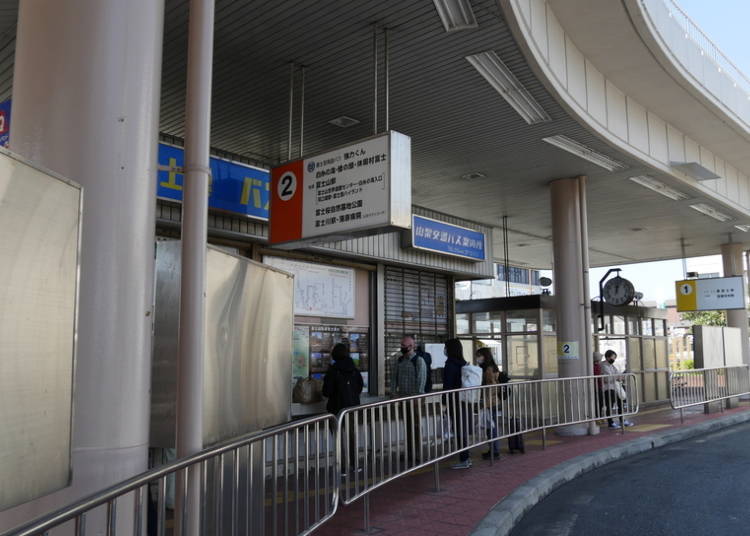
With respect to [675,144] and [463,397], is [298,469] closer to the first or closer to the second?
[463,397]

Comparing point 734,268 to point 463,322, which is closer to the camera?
point 463,322

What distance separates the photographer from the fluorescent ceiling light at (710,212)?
1504 centimetres

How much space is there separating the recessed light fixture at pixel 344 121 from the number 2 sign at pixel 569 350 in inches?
238

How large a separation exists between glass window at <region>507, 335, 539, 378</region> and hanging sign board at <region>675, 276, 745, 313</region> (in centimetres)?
803

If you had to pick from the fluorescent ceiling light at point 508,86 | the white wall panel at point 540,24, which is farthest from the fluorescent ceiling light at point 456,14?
the white wall panel at point 540,24

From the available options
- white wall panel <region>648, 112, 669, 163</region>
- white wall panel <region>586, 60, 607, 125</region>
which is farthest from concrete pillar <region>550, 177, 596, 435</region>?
white wall panel <region>586, 60, 607, 125</region>

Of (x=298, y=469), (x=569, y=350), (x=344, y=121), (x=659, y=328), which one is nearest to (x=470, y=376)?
(x=344, y=121)

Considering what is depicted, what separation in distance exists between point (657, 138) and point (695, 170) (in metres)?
1.34

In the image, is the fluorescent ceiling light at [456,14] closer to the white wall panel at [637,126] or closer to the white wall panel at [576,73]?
Result: the white wall panel at [576,73]

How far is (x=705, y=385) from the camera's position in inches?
582

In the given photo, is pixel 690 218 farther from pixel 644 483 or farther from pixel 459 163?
pixel 644 483

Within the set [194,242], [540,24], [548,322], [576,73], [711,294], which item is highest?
[540,24]

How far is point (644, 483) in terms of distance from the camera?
769cm

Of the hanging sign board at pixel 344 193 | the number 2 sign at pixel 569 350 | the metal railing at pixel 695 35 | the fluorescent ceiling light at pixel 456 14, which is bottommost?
the number 2 sign at pixel 569 350
